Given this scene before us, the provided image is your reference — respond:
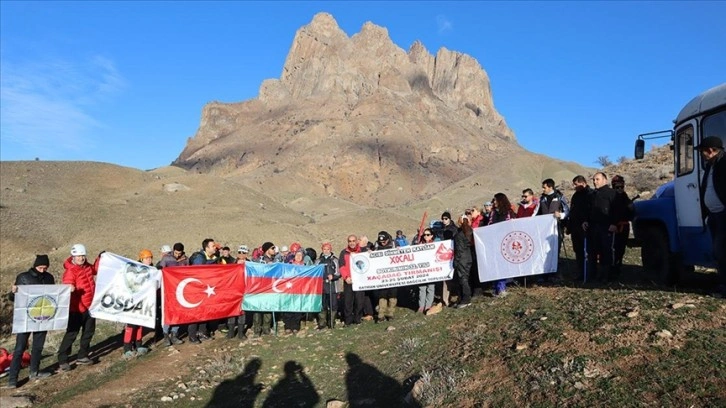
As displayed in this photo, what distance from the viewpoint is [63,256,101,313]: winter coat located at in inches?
361

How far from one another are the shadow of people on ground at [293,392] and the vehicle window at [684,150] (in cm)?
689

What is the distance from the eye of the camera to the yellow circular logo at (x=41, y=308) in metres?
8.73

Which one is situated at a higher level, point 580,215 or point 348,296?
point 580,215

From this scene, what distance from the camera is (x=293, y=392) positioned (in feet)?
22.3

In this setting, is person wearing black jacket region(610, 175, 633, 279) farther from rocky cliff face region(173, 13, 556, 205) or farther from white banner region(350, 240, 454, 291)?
rocky cliff face region(173, 13, 556, 205)

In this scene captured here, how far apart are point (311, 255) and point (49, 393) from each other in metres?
5.86

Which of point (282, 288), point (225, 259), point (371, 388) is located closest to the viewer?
point (371, 388)

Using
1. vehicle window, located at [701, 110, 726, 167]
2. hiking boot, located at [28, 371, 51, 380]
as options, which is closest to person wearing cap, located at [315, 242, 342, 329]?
hiking boot, located at [28, 371, 51, 380]

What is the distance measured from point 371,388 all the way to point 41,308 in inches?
254

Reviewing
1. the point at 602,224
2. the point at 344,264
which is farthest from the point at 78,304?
the point at 602,224

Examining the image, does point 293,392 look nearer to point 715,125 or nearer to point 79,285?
point 79,285

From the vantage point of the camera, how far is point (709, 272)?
34.3ft

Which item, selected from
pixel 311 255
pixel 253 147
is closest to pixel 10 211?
pixel 311 255

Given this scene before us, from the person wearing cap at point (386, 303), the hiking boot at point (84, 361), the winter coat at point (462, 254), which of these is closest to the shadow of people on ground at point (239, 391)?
the person wearing cap at point (386, 303)
